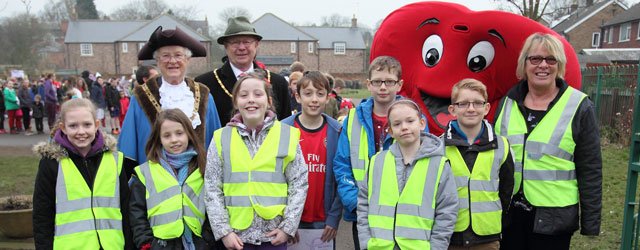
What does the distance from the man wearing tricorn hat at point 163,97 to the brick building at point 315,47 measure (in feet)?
158

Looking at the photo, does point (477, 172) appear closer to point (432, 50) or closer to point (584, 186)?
point (584, 186)

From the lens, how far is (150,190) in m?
2.96

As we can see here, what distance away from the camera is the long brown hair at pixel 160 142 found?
120 inches

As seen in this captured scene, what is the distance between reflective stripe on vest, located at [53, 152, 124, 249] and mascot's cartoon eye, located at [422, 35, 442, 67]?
2.62 m

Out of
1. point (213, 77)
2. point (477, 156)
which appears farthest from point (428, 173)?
point (213, 77)

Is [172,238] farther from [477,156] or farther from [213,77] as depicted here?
[477,156]

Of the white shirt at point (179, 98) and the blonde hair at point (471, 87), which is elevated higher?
the blonde hair at point (471, 87)

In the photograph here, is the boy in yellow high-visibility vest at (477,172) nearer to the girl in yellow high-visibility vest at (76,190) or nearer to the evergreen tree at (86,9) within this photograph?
the girl in yellow high-visibility vest at (76,190)

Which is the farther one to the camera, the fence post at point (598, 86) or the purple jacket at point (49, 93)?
the purple jacket at point (49, 93)

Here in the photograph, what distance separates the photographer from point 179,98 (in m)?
3.47

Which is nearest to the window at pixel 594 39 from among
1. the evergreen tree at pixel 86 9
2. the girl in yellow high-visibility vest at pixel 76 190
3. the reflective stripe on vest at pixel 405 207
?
the reflective stripe on vest at pixel 405 207

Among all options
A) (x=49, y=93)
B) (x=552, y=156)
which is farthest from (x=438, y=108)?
(x=49, y=93)

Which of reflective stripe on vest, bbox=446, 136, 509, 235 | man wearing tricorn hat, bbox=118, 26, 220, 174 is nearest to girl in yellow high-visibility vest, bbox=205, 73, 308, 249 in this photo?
man wearing tricorn hat, bbox=118, 26, 220, 174

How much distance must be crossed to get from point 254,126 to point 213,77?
125cm
